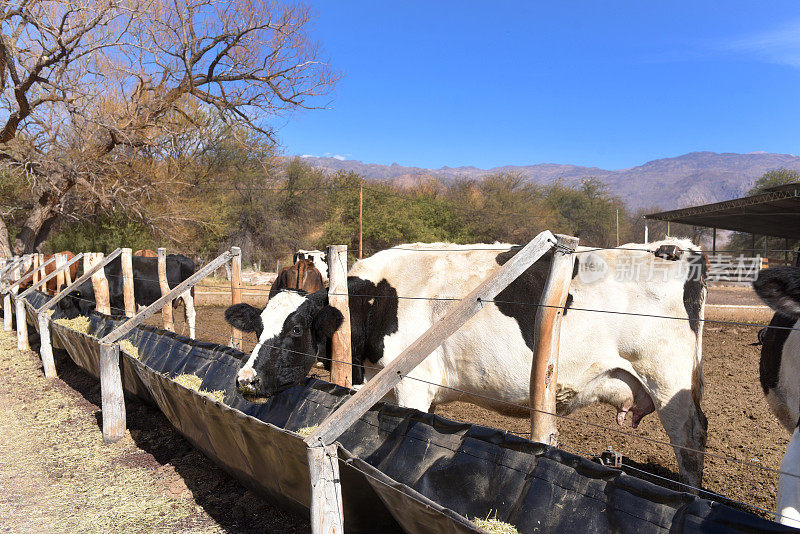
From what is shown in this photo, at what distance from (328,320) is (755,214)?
13.9m

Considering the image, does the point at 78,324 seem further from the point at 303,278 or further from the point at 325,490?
the point at 325,490

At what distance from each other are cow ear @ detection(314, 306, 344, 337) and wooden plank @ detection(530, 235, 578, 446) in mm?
1647

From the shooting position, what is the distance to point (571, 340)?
4.12 m

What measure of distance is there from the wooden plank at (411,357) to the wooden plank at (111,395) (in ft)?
11.6

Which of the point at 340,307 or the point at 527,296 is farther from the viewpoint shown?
the point at 340,307

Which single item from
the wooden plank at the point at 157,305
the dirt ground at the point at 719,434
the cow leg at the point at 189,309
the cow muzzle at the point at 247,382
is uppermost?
the wooden plank at the point at 157,305

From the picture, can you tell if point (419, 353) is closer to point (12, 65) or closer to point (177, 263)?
point (177, 263)

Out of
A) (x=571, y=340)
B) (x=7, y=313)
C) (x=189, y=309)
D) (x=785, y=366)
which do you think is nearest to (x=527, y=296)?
(x=571, y=340)

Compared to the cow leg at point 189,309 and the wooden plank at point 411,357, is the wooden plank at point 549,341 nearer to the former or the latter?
the wooden plank at point 411,357

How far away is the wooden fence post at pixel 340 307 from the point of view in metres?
4.38

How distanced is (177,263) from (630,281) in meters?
12.2

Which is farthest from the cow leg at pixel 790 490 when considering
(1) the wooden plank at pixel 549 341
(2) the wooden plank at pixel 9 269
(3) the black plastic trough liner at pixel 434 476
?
(2) the wooden plank at pixel 9 269

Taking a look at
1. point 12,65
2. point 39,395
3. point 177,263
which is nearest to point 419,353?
point 39,395

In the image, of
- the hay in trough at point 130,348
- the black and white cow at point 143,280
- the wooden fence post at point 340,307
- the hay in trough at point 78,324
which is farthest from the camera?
the black and white cow at point 143,280
